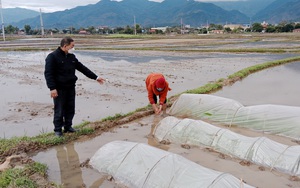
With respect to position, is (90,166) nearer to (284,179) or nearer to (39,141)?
(39,141)

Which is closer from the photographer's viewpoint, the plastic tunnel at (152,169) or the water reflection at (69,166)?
the plastic tunnel at (152,169)

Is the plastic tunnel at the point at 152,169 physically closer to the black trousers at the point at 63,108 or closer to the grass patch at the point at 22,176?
the grass patch at the point at 22,176

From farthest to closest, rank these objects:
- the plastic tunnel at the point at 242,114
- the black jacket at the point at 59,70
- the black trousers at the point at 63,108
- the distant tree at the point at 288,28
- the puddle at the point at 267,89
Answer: the distant tree at the point at 288,28, the puddle at the point at 267,89, the plastic tunnel at the point at 242,114, the black trousers at the point at 63,108, the black jacket at the point at 59,70

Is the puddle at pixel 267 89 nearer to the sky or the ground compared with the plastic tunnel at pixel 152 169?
nearer to the ground

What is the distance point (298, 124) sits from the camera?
224 inches

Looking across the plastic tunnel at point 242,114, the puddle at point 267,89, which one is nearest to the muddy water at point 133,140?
the puddle at point 267,89

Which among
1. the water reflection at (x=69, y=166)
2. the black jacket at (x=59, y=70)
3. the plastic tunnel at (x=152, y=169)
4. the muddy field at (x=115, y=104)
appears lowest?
the water reflection at (x=69, y=166)

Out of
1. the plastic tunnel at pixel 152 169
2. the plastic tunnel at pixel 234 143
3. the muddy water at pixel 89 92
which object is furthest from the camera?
the muddy water at pixel 89 92

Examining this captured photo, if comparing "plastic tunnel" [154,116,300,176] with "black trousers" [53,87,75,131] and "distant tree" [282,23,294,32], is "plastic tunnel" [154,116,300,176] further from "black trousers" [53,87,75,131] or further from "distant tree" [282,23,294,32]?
"distant tree" [282,23,294,32]

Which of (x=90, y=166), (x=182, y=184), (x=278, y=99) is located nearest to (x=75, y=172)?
(x=90, y=166)

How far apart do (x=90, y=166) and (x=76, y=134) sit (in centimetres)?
147

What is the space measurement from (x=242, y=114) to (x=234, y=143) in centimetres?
149

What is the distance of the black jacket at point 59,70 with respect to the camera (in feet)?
17.5

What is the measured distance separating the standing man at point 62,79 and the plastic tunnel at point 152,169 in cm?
144
